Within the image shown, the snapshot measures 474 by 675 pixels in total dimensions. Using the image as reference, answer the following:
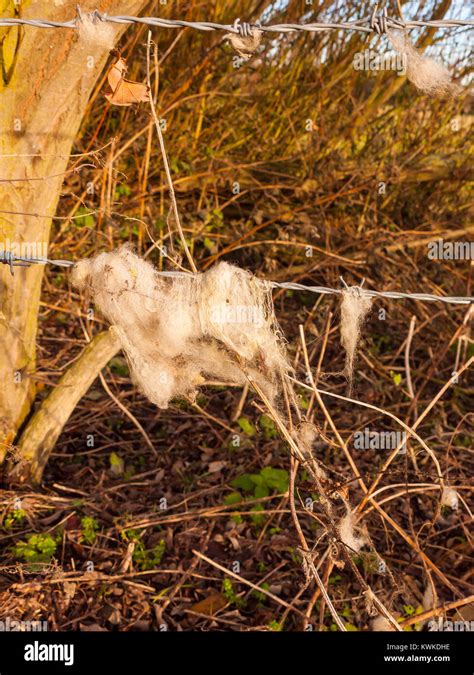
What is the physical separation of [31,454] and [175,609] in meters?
0.89

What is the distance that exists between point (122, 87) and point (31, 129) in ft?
1.71

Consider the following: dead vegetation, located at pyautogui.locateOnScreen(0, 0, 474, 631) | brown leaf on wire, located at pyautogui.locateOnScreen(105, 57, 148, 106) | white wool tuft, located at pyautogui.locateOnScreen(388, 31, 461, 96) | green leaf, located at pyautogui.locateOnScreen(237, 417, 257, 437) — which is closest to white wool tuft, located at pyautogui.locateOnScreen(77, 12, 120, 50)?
brown leaf on wire, located at pyautogui.locateOnScreen(105, 57, 148, 106)

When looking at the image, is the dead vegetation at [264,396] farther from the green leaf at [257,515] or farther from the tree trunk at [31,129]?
the tree trunk at [31,129]

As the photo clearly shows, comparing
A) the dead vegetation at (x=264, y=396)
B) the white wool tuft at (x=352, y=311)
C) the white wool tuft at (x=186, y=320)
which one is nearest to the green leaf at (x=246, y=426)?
the dead vegetation at (x=264, y=396)

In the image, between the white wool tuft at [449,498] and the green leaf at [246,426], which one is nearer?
the white wool tuft at [449,498]

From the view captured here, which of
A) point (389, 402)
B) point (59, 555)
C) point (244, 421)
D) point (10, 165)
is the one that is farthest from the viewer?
point (389, 402)

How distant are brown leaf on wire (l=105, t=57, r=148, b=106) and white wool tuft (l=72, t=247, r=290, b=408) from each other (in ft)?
1.53

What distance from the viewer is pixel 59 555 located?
2.58m

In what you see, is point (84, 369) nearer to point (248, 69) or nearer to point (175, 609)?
point (175, 609)

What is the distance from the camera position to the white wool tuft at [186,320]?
182cm

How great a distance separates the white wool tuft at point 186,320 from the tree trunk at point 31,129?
0.46m

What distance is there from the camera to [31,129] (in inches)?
94.7

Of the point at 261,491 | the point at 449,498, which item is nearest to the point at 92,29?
the point at 449,498

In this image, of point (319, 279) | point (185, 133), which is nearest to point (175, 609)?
point (319, 279)
